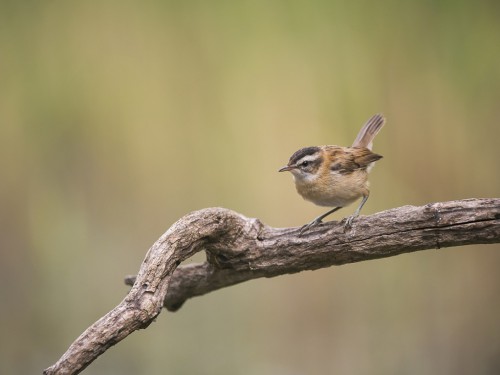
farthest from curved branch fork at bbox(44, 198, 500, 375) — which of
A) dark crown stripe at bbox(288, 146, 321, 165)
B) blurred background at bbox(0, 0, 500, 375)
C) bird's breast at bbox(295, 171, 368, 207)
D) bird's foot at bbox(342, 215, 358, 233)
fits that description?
blurred background at bbox(0, 0, 500, 375)

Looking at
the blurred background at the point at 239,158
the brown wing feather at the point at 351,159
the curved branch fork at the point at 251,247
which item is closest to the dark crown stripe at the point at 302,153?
the brown wing feather at the point at 351,159

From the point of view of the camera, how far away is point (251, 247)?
246cm

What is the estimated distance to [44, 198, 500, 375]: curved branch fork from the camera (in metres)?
1.92

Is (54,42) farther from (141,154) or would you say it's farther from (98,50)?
(141,154)

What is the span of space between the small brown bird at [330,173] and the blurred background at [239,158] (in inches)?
33.9

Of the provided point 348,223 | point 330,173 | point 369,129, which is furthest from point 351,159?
point 348,223

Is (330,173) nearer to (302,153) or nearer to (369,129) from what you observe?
(302,153)

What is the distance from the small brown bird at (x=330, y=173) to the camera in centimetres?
262

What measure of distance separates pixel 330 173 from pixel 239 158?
117 centimetres

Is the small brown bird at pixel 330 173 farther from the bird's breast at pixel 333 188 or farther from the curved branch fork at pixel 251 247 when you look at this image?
the curved branch fork at pixel 251 247

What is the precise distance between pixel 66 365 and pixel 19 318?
6.39 feet

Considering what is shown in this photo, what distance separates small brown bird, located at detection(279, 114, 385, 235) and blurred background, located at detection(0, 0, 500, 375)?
0.86 metres

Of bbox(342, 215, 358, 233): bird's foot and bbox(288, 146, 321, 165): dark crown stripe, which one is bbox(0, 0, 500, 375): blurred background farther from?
bbox(342, 215, 358, 233): bird's foot

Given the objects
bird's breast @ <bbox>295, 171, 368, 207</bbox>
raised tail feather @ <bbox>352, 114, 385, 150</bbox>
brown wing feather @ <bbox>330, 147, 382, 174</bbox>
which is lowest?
bird's breast @ <bbox>295, 171, 368, 207</bbox>
